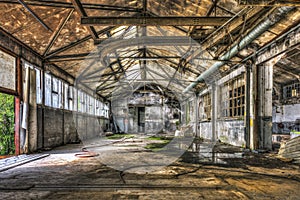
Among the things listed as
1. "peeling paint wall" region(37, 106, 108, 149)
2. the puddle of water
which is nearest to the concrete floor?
the puddle of water

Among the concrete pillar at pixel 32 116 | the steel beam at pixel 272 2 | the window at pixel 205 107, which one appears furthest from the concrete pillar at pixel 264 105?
the concrete pillar at pixel 32 116

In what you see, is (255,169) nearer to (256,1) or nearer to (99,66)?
(256,1)

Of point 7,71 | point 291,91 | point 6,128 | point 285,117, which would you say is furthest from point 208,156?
point 285,117

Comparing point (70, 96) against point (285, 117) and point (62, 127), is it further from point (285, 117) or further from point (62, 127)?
point (285, 117)

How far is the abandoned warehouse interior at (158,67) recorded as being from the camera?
3.81 metres

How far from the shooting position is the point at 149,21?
5.52 metres

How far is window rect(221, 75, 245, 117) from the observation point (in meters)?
9.19

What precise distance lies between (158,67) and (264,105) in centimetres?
843

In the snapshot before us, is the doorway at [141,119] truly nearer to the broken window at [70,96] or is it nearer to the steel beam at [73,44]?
the broken window at [70,96]

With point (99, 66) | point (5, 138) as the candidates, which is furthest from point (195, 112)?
point (5, 138)

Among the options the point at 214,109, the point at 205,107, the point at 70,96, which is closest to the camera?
the point at 70,96

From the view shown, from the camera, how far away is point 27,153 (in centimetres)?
717

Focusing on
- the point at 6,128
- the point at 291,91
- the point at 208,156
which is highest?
the point at 291,91

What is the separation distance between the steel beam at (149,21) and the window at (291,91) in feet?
36.9
